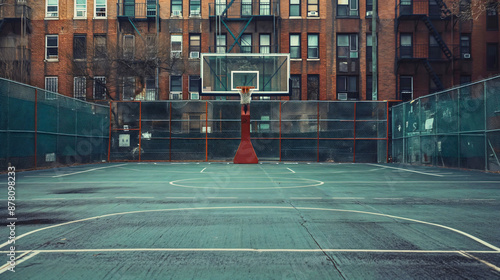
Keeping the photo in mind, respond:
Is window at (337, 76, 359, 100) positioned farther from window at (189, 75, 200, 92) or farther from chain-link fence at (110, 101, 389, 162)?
window at (189, 75, 200, 92)

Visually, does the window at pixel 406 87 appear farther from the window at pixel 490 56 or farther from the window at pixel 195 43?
the window at pixel 195 43

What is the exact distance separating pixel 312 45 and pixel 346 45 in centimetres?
263

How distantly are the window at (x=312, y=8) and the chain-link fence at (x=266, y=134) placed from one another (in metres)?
10.5

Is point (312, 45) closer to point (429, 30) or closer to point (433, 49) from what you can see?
point (429, 30)

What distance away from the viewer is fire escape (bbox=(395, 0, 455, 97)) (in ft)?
109

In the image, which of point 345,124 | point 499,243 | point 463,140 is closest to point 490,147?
point 463,140

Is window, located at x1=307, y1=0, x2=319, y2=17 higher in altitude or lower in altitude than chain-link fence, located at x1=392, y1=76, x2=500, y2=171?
higher

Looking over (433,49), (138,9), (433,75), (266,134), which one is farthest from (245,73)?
(433,49)

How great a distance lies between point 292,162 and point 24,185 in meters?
16.8

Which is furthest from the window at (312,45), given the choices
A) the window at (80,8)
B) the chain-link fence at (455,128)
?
the window at (80,8)

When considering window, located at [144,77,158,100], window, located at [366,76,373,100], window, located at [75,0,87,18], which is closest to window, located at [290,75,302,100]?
window, located at [366,76,373,100]

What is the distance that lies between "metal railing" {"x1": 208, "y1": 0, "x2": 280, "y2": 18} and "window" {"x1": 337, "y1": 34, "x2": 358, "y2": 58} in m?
5.32

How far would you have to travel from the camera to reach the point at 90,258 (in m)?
4.68

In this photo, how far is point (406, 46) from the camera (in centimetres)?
3416
